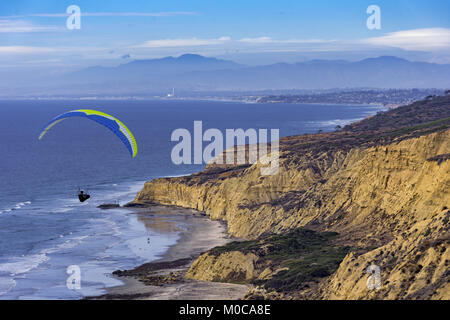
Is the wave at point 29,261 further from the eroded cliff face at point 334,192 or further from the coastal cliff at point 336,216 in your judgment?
the eroded cliff face at point 334,192

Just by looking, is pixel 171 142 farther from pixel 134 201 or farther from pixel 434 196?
pixel 434 196

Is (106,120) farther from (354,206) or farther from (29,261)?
(354,206)

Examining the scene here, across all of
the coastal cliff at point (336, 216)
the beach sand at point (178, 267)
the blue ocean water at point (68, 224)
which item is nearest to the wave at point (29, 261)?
the blue ocean water at point (68, 224)

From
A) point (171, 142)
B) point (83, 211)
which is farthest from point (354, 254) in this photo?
point (171, 142)

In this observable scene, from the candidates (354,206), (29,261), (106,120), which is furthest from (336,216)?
(29,261)

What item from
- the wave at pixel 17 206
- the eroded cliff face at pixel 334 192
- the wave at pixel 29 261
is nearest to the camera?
the eroded cliff face at pixel 334 192

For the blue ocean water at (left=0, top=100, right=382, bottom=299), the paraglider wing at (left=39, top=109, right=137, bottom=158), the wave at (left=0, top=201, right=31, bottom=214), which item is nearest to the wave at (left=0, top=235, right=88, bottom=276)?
the blue ocean water at (left=0, top=100, right=382, bottom=299)
